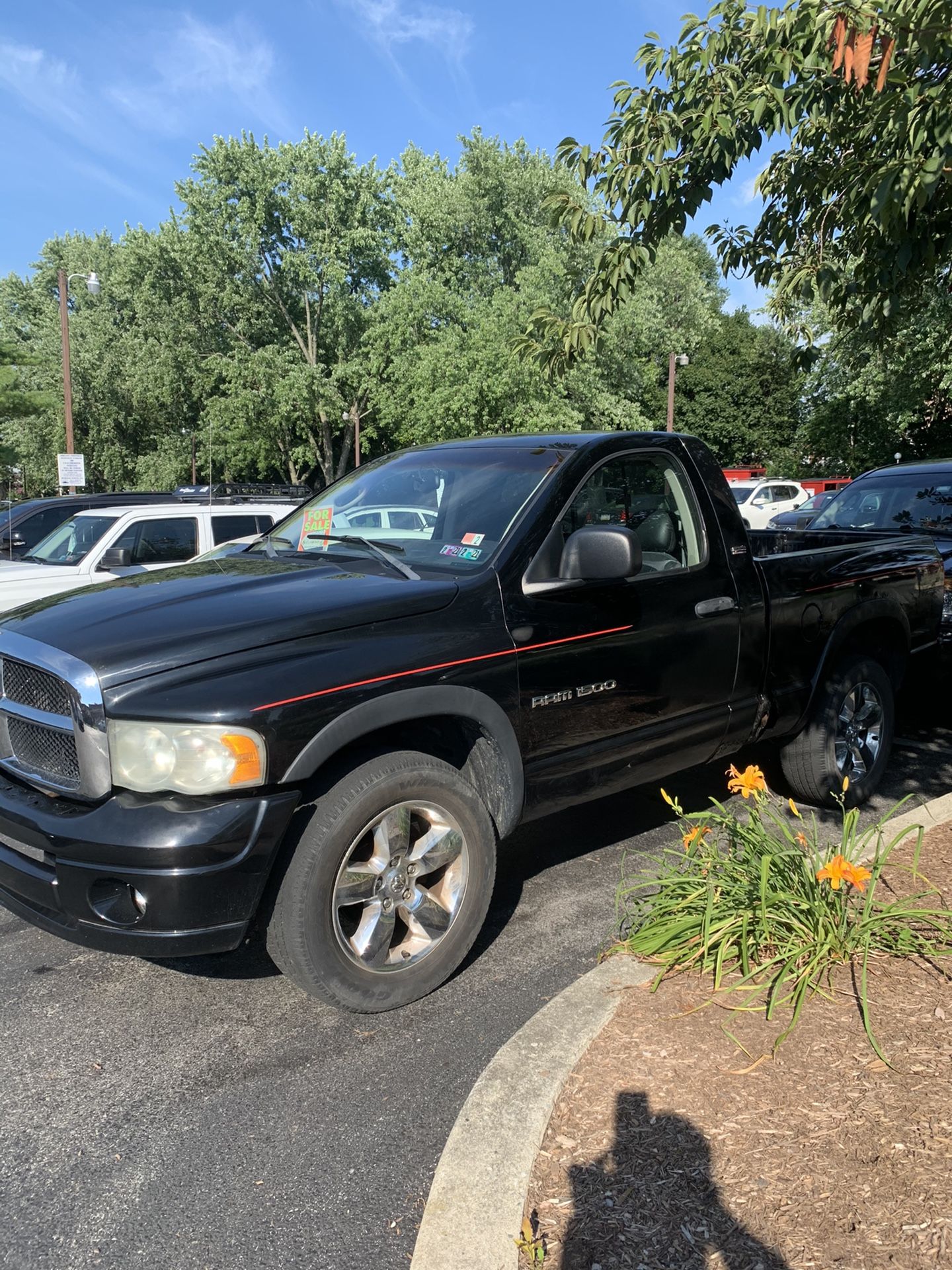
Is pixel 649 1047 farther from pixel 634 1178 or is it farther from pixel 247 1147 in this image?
pixel 247 1147

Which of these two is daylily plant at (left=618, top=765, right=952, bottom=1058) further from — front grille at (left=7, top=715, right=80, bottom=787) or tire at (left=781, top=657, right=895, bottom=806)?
front grille at (left=7, top=715, right=80, bottom=787)

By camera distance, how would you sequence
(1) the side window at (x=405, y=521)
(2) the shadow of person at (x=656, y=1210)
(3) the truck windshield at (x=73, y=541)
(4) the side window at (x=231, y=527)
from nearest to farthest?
(2) the shadow of person at (x=656, y=1210) < (1) the side window at (x=405, y=521) < (3) the truck windshield at (x=73, y=541) < (4) the side window at (x=231, y=527)

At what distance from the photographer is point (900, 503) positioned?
26.7ft

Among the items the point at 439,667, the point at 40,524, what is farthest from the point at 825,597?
the point at 40,524

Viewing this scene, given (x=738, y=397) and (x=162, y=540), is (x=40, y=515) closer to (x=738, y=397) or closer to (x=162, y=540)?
(x=162, y=540)

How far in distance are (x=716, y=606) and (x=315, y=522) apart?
1804 mm

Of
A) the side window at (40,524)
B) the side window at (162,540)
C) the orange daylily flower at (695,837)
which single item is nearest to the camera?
the orange daylily flower at (695,837)

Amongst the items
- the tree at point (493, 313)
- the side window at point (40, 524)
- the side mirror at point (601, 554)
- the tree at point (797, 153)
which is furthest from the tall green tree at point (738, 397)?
the side mirror at point (601, 554)

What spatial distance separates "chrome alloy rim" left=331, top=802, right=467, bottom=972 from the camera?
10.4ft

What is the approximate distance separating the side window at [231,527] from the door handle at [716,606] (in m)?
7.32

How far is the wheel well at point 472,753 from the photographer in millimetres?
3416

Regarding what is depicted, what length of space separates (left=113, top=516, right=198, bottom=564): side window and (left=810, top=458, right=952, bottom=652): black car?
6157mm

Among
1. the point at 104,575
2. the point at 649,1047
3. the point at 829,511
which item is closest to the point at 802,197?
the point at 829,511

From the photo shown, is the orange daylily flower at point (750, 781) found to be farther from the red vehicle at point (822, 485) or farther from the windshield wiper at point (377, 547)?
the red vehicle at point (822, 485)
